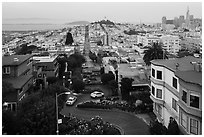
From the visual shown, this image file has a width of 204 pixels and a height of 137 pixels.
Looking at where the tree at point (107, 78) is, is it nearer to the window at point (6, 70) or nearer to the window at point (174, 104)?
the window at point (6, 70)

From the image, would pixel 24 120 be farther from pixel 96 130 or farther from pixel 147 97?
pixel 147 97

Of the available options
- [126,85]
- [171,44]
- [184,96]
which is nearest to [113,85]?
[126,85]

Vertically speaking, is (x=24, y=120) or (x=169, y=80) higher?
(x=169, y=80)

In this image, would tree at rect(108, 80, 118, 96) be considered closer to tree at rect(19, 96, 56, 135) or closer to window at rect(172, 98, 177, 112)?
window at rect(172, 98, 177, 112)

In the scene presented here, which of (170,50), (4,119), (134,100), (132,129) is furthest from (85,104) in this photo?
(170,50)

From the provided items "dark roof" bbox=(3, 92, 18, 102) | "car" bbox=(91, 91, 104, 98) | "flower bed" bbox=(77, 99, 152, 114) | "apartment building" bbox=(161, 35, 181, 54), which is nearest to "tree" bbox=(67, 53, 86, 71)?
"car" bbox=(91, 91, 104, 98)

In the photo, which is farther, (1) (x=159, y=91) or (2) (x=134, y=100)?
(2) (x=134, y=100)

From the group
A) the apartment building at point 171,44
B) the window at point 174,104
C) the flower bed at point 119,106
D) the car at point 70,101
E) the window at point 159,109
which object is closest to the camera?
the window at point 174,104

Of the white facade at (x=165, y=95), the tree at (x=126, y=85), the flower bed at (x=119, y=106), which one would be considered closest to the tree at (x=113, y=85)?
the tree at (x=126, y=85)
